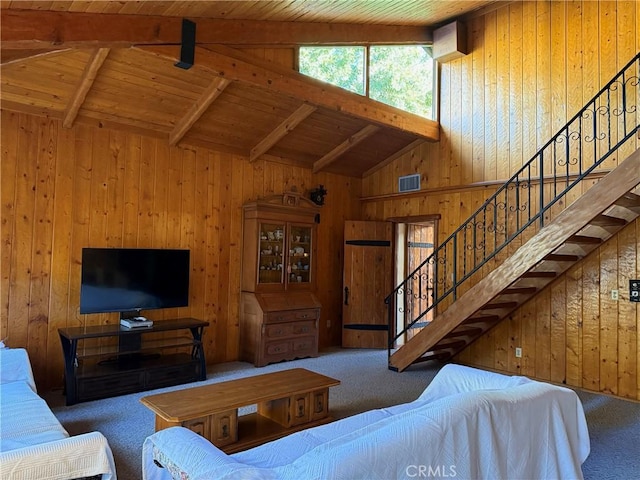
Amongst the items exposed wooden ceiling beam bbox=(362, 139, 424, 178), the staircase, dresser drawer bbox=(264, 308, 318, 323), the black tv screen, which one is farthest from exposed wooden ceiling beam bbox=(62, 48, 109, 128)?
exposed wooden ceiling beam bbox=(362, 139, 424, 178)

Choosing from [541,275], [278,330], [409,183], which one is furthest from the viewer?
[409,183]

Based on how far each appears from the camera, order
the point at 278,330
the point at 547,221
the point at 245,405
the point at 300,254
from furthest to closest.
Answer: the point at 300,254 < the point at 278,330 < the point at 547,221 < the point at 245,405

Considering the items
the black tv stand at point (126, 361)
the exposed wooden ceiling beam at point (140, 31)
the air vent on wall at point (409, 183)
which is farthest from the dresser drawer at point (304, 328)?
the exposed wooden ceiling beam at point (140, 31)

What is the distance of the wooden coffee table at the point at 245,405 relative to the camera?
280 centimetres

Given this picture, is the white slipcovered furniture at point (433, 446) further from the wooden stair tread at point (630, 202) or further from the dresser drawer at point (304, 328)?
the dresser drawer at point (304, 328)

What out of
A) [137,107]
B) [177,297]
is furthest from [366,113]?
[177,297]

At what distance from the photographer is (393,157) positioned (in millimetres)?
6863

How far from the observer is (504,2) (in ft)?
18.2

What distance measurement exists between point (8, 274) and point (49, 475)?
302 centimetres

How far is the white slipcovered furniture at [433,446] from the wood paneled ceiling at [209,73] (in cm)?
298

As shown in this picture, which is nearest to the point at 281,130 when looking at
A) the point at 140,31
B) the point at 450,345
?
the point at 140,31

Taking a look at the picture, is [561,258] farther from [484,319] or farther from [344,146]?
[344,146]

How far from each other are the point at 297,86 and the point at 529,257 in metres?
2.97

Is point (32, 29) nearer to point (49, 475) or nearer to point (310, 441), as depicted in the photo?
point (49, 475)
